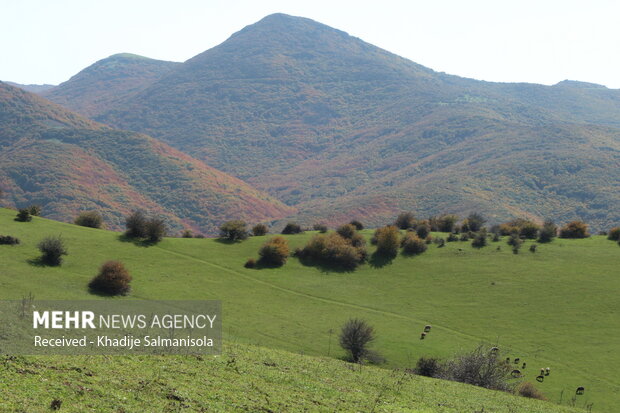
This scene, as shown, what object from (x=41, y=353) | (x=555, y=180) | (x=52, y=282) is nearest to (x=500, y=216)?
(x=555, y=180)

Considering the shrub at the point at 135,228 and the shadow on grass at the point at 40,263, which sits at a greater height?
the shrub at the point at 135,228

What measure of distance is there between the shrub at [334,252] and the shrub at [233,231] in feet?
27.6

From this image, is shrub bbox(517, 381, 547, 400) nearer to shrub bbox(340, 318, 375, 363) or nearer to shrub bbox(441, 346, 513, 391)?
shrub bbox(441, 346, 513, 391)

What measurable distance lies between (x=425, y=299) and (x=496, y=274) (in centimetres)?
1165

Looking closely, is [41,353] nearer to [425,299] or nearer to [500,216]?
[425,299]

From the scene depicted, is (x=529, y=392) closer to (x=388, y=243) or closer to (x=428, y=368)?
(x=428, y=368)

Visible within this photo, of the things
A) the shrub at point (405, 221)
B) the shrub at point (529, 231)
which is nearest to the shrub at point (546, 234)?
the shrub at point (529, 231)

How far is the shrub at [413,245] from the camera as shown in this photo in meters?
69.0

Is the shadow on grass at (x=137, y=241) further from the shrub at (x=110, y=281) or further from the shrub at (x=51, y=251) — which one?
the shrub at (x=110, y=281)

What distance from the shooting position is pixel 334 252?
65.6 meters

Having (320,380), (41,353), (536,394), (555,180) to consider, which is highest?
(555,180)

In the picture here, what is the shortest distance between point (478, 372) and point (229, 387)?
2144cm

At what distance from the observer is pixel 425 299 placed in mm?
56562

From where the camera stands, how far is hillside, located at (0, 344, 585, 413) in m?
17.5
